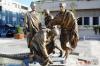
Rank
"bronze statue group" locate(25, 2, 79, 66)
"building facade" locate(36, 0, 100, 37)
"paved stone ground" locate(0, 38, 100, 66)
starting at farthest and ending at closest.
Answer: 1. "building facade" locate(36, 0, 100, 37)
2. "paved stone ground" locate(0, 38, 100, 66)
3. "bronze statue group" locate(25, 2, 79, 66)

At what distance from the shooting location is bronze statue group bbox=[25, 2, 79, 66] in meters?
9.48

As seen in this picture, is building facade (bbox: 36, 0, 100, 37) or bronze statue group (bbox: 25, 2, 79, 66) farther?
building facade (bbox: 36, 0, 100, 37)

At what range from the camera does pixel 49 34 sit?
31.7 ft

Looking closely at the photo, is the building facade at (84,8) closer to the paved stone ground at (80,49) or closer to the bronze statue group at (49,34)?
the paved stone ground at (80,49)

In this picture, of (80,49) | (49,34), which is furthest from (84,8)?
(49,34)

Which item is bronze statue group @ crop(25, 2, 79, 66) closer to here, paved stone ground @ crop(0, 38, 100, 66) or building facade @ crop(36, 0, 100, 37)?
paved stone ground @ crop(0, 38, 100, 66)

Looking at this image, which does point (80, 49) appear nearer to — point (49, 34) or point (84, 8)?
point (49, 34)

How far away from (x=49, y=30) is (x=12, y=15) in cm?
3463

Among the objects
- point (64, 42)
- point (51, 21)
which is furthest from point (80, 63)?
point (51, 21)

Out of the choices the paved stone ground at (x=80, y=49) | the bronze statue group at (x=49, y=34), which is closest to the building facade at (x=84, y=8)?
the paved stone ground at (x=80, y=49)

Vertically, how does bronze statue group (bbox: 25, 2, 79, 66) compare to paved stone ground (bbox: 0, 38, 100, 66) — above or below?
above

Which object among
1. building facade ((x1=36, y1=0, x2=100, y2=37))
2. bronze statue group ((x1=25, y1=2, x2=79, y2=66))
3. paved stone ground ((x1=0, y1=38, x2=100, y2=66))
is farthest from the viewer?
building facade ((x1=36, y1=0, x2=100, y2=37))

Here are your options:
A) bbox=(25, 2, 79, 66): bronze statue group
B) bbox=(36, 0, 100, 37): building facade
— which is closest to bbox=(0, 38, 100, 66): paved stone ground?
bbox=(25, 2, 79, 66): bronze statue group

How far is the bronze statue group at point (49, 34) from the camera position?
9484 mm
